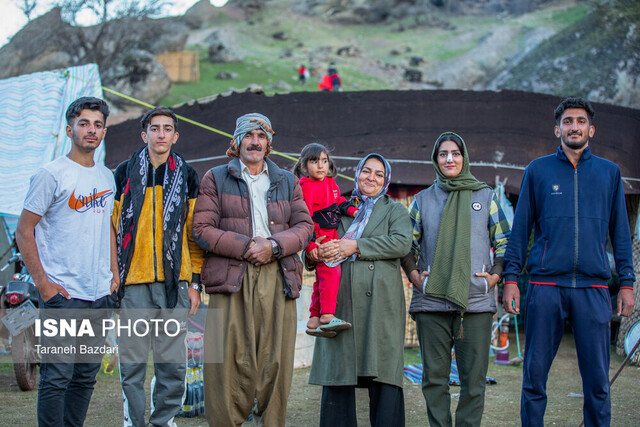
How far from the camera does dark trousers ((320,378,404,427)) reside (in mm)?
3566

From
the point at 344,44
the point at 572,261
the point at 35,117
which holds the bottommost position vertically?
the point at 572,261

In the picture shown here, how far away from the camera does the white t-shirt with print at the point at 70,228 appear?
11.1 ft

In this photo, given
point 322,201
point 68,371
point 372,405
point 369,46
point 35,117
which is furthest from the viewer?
point 369,46

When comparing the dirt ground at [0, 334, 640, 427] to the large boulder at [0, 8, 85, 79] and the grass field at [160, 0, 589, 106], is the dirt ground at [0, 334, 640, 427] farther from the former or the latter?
the grass field at [160, 0, 589, 106]

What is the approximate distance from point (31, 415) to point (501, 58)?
110ft

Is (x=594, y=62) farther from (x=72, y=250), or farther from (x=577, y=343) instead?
(x=72, y=250)

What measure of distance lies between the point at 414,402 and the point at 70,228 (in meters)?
3.03

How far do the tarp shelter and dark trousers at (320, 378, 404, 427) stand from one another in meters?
A: 4.48

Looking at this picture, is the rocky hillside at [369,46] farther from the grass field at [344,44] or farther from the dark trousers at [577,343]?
the dark trousers at [577,343]

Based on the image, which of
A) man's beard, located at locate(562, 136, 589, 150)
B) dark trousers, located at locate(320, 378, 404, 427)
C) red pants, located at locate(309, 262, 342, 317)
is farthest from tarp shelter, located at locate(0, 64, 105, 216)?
man's beard, located at locate(562, 136, 589, 150)

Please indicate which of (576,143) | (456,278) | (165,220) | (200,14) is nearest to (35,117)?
(165,220)

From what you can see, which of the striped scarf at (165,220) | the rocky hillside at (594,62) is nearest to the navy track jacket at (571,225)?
the striped scarf at (165,220)

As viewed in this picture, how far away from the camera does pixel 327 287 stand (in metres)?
3.62

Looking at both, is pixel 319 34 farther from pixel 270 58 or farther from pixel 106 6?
pixel 106 6
